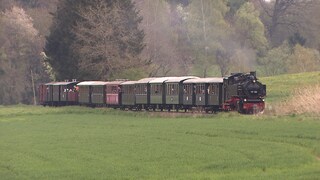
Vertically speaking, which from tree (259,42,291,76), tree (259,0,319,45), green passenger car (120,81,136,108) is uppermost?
tree (259,0,319,45)

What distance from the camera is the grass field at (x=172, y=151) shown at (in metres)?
21.8

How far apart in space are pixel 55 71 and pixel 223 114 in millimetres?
46932

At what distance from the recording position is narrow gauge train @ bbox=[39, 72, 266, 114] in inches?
1957

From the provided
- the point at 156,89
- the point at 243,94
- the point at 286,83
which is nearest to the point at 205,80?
the point at 243,94

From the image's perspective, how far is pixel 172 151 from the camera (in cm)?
2680

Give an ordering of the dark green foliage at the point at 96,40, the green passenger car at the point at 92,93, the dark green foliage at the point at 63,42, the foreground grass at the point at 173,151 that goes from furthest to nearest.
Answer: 1. the dark green foliage at the point at 63,42
2. the dark green foliage at the point at 96,40
3. the green passenger car at the point at 92,93
4. the foreground grass at the point at 173,151

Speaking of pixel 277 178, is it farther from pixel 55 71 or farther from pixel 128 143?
pixel 55 71

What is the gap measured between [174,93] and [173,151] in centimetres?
3162

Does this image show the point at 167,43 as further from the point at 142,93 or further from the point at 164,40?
the point at 142,93

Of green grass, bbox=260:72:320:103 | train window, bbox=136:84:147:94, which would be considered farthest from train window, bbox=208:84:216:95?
green grass, bbox=260:72:320:103

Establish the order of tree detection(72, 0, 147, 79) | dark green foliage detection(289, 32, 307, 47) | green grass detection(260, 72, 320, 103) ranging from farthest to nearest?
dark green foliage detection(289, 32, 307, 47)
tree detection(72, 0, 147, 79)
green grass detection(260, 72, 320, 103)

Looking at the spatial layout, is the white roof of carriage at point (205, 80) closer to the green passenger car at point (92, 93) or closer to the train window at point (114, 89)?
the train window at point (114, 89)

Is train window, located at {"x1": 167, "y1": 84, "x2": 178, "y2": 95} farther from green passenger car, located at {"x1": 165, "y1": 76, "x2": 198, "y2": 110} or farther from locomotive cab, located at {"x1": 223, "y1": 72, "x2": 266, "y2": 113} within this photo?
locomotive cab, located at {"x1": 223, "y1": 72, "x2": 266, "y2": 113}

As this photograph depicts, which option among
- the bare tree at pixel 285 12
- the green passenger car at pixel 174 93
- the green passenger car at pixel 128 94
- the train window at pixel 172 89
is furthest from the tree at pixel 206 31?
the train window at pixel 172 89
